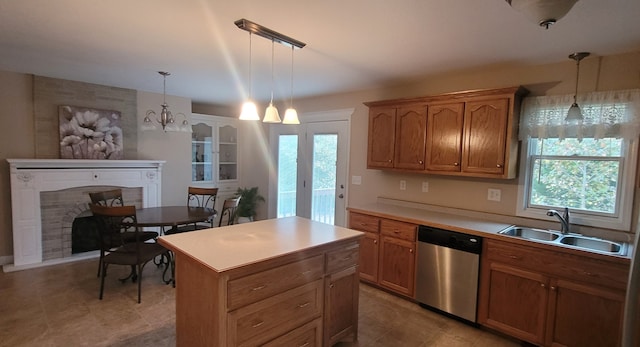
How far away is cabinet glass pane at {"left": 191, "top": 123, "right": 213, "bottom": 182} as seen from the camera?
5.54 metres

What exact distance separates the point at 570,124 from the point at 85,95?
18.4ft

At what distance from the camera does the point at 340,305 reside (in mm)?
2312

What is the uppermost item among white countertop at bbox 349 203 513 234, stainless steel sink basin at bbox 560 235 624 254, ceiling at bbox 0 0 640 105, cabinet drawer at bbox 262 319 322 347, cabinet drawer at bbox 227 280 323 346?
ceiling at bbox 0 0 640 105

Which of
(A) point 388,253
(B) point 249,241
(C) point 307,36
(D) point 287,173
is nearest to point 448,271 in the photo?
(A) point 388,253

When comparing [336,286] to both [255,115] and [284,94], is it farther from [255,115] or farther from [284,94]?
[284,94]

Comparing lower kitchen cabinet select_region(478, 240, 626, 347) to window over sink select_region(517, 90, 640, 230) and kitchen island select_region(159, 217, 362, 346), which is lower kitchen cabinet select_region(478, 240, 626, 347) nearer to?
window over sink select_region(517, 90, 640, 230)

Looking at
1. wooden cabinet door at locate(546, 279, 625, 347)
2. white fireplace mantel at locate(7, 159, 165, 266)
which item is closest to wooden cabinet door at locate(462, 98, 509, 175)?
wooden cabinet door at locate(546, 279, 625, 347)

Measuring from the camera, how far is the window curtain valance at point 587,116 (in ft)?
7.80

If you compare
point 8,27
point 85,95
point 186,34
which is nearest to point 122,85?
point 85,95

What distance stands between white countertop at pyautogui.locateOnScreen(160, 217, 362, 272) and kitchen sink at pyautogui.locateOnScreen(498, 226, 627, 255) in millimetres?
1578

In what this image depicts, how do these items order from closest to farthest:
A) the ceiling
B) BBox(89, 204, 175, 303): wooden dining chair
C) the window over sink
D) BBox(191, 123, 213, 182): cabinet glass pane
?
the ceiling < the window over sink < BBox(89, 204, 175, 303): wooden dining chair < BBox(191, 123, 213, 182): cabinet glass pane

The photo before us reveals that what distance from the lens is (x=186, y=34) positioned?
2359mm

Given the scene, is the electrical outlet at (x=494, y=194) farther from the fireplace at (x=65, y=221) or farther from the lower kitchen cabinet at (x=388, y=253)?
the fireplace at (x=65, y=221)

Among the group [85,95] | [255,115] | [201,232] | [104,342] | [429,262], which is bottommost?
[104,342]
